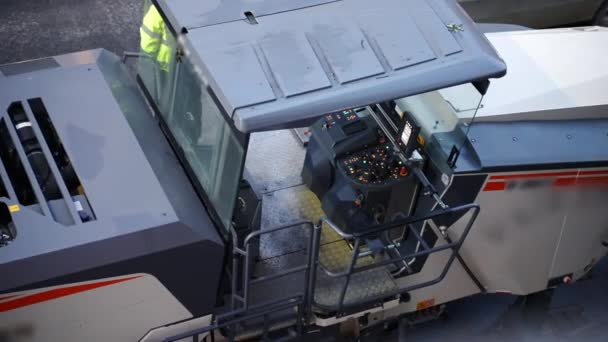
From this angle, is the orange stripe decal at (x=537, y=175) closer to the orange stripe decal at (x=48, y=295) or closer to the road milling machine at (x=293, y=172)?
the road milling machine at (x=293, y=172)

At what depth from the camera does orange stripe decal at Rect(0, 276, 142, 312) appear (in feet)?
13.8

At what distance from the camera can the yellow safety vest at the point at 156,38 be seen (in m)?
5.26

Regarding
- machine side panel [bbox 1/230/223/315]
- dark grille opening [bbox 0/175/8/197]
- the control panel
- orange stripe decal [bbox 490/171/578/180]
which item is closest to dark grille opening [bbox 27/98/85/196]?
dark grille opening [bbox 0/175/8/197]

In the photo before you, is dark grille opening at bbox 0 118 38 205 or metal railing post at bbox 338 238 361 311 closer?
metal railing post at bbox 338 238 361 311

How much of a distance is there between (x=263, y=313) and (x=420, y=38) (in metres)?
1.96

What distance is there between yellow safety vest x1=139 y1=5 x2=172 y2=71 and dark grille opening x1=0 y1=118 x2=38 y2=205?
3.76 ft

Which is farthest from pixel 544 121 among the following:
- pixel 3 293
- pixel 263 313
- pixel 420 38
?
pixel 3 293

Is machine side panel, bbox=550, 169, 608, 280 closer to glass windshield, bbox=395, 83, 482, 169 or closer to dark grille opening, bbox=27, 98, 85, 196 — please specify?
glass windshield, bbox=395, 83, 482, 169

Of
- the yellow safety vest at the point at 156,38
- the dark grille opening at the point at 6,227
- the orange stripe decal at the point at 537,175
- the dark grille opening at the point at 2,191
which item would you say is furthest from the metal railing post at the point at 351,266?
the dark grille opening at the point at 2,191

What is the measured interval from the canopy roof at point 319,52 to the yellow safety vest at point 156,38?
51 centimetres

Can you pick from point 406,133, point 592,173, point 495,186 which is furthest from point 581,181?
point 406,133

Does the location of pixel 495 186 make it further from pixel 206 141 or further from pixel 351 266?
pixel 206 141

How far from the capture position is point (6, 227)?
4680 millimetres

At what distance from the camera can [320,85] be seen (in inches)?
166
